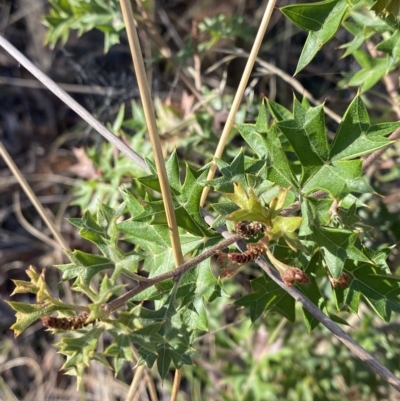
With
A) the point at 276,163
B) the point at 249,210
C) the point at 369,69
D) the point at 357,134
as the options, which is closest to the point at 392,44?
the point at 369,69

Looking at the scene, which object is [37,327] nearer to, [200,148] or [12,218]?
[12,218]

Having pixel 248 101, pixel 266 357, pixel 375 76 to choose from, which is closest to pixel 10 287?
pixel 266 357

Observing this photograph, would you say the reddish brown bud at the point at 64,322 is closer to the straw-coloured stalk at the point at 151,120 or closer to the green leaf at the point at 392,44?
the straw-coloured stalk at the point at 151,120

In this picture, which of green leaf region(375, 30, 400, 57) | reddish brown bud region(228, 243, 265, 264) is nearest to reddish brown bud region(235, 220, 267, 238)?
reddish brown bud region(228, 243, 265, 264)

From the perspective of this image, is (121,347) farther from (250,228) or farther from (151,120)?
(151,120)

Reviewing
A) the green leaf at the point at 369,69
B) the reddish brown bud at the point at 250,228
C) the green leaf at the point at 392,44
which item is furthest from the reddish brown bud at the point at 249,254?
the green leaf at the point at 369,69

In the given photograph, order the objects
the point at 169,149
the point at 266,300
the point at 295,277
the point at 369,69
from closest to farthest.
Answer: the point at 295,277 < the point at 266,300 < the point at 369,69 < the point at 169,149
